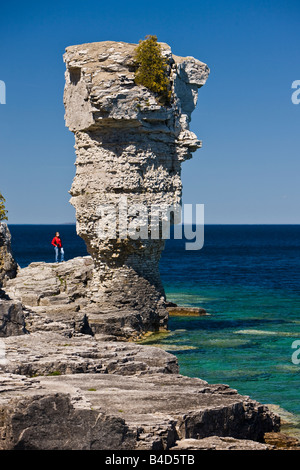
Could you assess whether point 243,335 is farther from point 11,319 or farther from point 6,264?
point 11,319

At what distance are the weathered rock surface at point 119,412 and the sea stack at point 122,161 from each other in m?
13.2

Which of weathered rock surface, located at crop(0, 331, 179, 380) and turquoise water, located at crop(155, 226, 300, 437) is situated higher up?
weathered rock surface, located at crop(0, 331, 179, 380)

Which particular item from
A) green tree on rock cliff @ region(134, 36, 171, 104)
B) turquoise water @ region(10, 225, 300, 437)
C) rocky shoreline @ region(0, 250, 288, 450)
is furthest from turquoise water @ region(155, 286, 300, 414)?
green tree on rock cliff @ region(134, 36, 171, 104)

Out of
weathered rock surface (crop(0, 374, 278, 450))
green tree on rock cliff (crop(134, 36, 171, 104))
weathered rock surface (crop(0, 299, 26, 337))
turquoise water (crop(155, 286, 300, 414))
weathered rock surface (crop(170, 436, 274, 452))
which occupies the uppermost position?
green tree on rock cliff (crop(134, 36, 171, 104))

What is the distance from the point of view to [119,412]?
12969mm

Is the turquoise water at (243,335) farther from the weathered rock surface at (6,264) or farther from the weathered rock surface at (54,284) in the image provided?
the weathered rock surface at (6,264)

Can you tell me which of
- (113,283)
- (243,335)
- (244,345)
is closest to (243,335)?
(243,335)

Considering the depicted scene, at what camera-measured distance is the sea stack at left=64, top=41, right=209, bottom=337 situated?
29078 mm

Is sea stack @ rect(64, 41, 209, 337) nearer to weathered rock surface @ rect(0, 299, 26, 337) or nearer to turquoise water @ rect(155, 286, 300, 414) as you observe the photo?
turquoise water @ rect(155, 286, 300, 414)

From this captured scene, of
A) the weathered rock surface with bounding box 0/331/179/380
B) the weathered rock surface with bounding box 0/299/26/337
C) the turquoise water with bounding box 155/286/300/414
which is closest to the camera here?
the weathered rock surface with bounding box 0/331/179/380

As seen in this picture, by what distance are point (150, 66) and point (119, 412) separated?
62.5 feet

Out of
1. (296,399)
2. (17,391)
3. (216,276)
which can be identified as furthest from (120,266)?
(216,276)

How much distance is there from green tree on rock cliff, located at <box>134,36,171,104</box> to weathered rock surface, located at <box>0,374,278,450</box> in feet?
51.3
